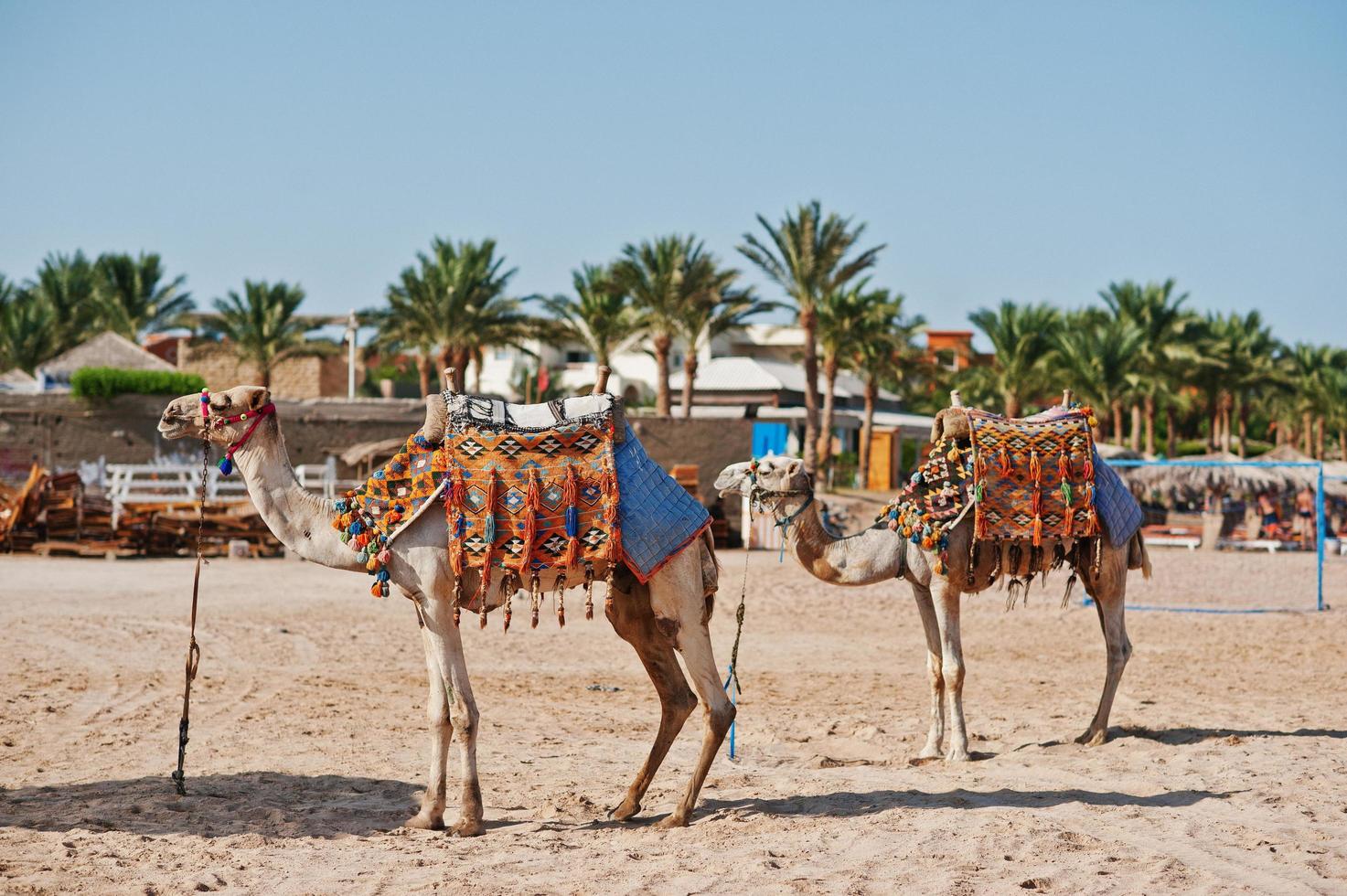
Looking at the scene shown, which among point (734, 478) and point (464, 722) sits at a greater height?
point (734, 478)

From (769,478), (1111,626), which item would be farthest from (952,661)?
(769,478)

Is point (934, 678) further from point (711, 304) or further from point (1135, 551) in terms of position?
point (711, 304)

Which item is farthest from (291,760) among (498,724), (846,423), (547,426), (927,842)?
(846,423)

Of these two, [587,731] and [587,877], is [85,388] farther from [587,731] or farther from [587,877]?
[587,877]

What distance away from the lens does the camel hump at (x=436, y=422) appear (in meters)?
7.02

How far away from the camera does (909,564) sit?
30.2ft

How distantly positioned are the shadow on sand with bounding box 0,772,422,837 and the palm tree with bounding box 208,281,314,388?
40833 millimetres

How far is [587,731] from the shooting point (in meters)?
9.80

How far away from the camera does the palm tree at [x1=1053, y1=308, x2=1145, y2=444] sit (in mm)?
45812

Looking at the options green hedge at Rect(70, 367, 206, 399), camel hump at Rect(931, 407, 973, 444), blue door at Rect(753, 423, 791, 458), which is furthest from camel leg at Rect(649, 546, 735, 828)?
blue door at Rect(753, 423, 791, 458)

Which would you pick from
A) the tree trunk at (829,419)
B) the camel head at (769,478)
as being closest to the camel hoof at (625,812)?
the camel head at (769,478)

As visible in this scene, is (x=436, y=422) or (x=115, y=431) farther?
(x=115, y=431)

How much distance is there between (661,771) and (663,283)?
34064 millimetres

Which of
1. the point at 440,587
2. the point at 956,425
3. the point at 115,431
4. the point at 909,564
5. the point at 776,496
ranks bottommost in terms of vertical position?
the point at 440,587
